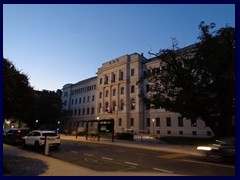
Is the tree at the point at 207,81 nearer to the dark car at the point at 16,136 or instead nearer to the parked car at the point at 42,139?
the parked car at the point at 42,139

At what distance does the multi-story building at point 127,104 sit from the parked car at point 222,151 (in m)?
28.2

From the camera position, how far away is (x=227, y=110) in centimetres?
2350

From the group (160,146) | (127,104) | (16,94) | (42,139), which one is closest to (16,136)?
(42,139)

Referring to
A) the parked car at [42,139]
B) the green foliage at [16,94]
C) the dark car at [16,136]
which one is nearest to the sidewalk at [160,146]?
the parked car at [42,139]

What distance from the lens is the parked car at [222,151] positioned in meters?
12.2

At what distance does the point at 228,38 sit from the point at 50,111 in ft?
154

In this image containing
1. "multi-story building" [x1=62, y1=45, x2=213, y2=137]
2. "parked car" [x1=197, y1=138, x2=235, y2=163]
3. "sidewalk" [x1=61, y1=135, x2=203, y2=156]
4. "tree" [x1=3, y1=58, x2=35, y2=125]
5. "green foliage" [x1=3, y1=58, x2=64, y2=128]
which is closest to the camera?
"parked car" [x1=197, y1=138, x2=235, y2=163]

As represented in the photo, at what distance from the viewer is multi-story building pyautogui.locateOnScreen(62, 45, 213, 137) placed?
1728 inches

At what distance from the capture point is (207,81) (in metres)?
23.9

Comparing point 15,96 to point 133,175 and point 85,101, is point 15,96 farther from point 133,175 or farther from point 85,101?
point 85,101

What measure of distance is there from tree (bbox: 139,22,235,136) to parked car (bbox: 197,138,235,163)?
948 centimetres

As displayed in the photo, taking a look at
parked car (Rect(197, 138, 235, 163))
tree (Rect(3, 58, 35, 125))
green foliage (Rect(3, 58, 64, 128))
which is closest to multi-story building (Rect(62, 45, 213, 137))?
green foliage (Rect(3, 58, 64, 128))

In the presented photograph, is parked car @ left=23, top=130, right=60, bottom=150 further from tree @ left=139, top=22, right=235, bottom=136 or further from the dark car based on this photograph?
tree @ left=139, top=22, right=235, bottom=136

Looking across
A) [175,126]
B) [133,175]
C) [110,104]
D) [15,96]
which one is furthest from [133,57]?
[133,175]
